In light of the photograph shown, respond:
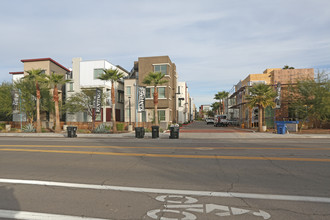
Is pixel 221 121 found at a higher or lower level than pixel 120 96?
lower

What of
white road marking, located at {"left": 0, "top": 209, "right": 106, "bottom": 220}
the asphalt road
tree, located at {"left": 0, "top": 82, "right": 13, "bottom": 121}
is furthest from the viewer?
tree, located at {"left": 0, "top": 82, "right": 13, "bottom": 121}

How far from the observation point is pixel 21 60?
38.0 m

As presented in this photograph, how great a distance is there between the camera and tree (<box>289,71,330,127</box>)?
23.7 metres

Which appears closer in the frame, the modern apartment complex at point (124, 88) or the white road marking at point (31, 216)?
the white road marking at point (31, 216)

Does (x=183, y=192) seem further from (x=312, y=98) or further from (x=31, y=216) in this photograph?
(x=312, y=98)

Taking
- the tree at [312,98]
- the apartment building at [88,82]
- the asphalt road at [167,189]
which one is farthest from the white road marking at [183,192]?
the apartment building at [88,82]

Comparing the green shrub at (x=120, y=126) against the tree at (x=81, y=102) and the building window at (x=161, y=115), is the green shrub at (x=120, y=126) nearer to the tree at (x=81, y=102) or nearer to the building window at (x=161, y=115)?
the tree at (x=81, y=102)

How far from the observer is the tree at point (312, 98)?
77.7ft

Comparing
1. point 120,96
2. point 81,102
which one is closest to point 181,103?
point 120,96

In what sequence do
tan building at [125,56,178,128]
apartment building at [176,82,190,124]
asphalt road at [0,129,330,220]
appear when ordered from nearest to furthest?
asphalt road at [0,129,330,220] < tan building at [125,56,178,128] < apartment building at [176,82,190,124]

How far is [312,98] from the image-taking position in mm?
24922

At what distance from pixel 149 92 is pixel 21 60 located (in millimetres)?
22950

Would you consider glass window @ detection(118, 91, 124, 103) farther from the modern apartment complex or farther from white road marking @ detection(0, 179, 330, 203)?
white road marking @ detection(0, 179, 330, 203)

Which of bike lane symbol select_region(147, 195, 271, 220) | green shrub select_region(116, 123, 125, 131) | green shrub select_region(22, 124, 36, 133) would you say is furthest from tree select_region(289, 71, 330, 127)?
green shrub select_region(22, 124, 36, 133)
